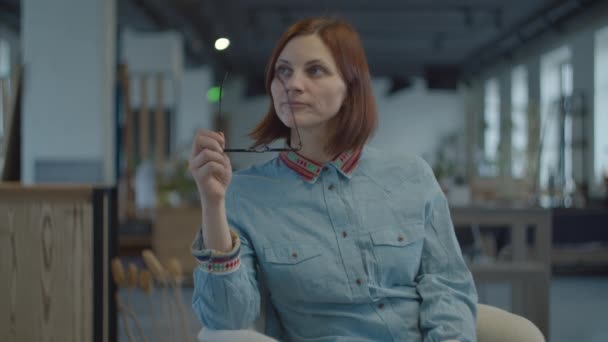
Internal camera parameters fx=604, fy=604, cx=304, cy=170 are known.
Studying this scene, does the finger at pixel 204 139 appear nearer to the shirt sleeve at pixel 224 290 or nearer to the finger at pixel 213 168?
the finger at pixel 213 168

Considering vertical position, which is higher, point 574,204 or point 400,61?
point 400,61

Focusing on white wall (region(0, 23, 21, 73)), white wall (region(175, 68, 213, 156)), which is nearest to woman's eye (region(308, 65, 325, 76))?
white wall (region(0, 23, 21, 73))

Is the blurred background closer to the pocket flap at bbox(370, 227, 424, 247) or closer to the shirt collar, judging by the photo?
the shirt collar

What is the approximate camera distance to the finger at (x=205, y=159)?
100cm

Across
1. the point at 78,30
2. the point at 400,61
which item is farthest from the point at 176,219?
the point at 400,61

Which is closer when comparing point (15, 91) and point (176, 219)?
point (15, 91)

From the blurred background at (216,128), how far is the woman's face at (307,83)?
125 mm

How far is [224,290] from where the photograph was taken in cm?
111

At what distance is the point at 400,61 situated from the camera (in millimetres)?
12242

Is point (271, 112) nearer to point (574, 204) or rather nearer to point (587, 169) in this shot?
point (574, 204)

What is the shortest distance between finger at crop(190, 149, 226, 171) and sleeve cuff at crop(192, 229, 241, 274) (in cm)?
15

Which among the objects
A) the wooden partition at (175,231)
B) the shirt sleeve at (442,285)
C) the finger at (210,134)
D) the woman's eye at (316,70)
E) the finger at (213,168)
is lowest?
the wooden partition at (175,231)

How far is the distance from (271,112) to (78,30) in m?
4.31

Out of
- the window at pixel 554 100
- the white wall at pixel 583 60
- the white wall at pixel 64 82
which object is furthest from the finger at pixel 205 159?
the window at pixel 554 100
